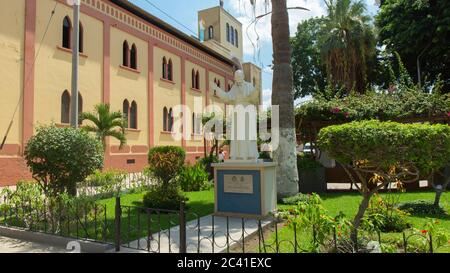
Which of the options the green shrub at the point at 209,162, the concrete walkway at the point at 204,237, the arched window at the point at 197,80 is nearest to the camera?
the concrete walkway at the point at 204,237

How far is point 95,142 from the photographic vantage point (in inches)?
321

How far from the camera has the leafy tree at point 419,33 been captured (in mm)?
19938

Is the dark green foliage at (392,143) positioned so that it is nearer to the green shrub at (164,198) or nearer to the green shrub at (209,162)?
the green shrub at (164,198)

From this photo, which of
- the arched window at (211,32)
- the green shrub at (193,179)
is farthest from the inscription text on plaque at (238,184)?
the arched window at (211,32)

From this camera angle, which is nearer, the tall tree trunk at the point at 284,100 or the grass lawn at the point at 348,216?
the grass lawn at the point at 348,216

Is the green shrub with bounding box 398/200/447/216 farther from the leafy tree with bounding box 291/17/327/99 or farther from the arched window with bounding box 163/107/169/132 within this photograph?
the leafy tree with bounding box 291/17/327/99

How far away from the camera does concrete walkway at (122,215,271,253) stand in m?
5.29

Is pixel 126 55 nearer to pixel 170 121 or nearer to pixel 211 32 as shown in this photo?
pixel 170 121

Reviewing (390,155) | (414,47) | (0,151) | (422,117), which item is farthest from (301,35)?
(390,155)

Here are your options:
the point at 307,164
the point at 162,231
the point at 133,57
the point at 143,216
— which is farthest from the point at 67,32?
the point at 162,231

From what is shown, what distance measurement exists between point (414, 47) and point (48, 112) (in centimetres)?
2049

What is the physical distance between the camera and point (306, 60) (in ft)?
111

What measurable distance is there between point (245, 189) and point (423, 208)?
12.7 feet

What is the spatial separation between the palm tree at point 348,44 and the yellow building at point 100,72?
31.8ft
